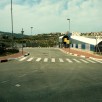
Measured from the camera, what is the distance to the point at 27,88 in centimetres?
1336

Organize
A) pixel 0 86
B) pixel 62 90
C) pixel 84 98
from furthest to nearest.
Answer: pixel 0 86, pixel 62 90, pixel 84 98

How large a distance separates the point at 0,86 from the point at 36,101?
4136 millimetres

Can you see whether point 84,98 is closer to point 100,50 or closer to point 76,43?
point 100,50

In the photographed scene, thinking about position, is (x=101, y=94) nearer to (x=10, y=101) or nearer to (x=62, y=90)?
(x=62, y=90)

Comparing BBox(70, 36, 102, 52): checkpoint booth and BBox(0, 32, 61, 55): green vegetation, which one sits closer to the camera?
BBox(0, 32, 61, 55): green vegetation

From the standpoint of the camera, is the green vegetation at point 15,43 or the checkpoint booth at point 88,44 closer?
the green vegetation at point 15,43

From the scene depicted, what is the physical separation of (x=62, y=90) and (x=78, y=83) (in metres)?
2.50

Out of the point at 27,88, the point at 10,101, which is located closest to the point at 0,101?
the point at 10,101

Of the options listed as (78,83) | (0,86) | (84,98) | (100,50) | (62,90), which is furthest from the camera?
(100,50)

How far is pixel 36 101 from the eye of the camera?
34.3ft

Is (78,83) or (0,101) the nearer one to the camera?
(0,101)

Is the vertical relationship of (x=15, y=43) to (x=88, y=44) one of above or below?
below

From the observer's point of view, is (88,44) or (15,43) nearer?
(88,44)

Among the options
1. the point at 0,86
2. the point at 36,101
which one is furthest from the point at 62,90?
the point at 0,86
